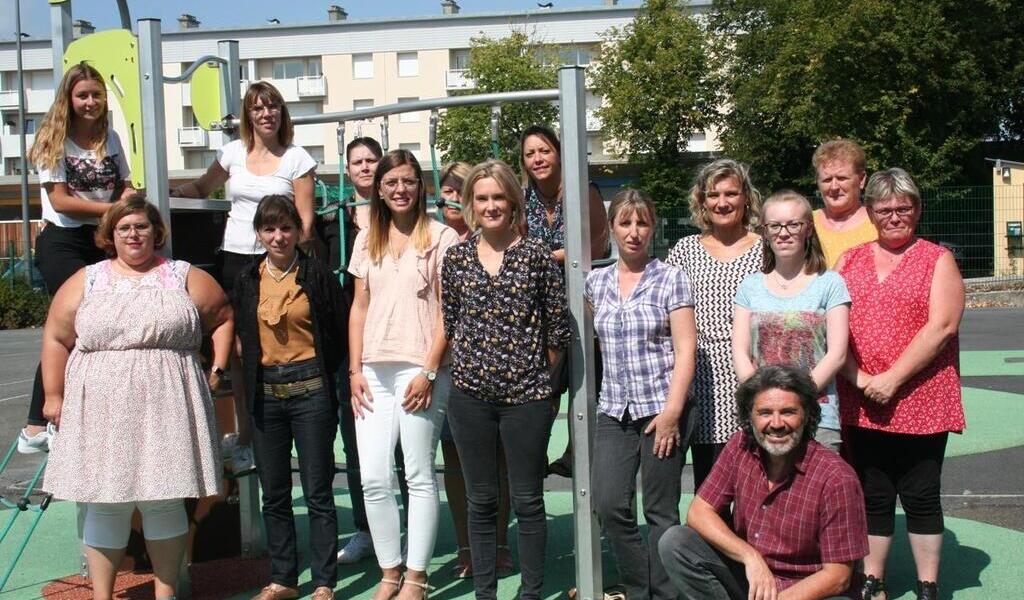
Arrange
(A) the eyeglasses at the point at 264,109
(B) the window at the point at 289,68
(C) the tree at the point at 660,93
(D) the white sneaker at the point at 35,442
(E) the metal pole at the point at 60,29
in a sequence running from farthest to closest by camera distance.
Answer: (B) the window at the point at 289,68 → (C) the tree at the point at 660,93 → (E) the metal pole at the point at 60,29 → (A) the eyeglasses at the point at 264,109 → (D) the white sneaker at the point at 35,442

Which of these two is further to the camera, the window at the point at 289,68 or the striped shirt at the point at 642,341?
the window at the point at 289,68

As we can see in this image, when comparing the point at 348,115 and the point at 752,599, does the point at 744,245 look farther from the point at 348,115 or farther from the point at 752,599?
the point at 348,115

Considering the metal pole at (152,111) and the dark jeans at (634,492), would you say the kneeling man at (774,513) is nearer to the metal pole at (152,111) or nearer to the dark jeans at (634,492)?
the dark jeans at (634,492)

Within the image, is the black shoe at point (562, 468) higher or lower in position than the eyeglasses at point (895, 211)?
lower

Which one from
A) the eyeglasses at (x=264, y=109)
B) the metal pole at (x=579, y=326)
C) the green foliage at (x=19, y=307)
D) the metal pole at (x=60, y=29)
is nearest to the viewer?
the metal pole at (x=579, y=326)

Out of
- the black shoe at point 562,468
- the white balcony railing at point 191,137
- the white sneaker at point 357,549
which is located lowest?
the white sneaker at point 357,549

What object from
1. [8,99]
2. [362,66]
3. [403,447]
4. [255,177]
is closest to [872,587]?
[403,447]

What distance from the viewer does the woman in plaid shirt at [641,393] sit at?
4.45 m

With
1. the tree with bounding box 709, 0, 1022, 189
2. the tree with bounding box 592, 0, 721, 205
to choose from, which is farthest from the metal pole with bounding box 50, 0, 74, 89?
the tree with bounding box 592, 0, 721, 205

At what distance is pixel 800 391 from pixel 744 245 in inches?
39.9

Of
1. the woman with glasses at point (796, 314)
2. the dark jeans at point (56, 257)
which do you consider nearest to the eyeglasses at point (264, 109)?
the dark jeans at point (56, 257)

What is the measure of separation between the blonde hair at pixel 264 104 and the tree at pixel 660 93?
41570 millimetres

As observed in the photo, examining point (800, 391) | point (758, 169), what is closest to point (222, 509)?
point (800, 391)

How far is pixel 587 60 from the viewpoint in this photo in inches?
2234
